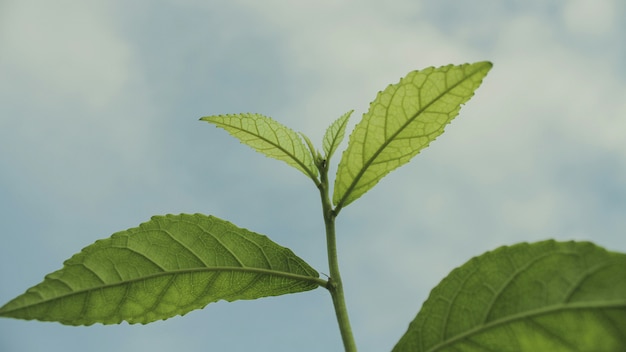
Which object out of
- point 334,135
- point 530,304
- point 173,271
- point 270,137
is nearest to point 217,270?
point 173,271

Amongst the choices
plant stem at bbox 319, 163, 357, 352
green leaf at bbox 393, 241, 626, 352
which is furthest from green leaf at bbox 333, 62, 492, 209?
green leaf at bbox 393, 241, 626, 352

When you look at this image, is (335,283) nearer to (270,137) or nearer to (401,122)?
(401,122)

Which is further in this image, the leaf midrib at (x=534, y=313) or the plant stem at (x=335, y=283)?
the plant stem at (x=335, y=283)

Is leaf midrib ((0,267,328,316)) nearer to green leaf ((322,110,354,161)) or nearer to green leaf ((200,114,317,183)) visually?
green leaf ((200,114,317,183))

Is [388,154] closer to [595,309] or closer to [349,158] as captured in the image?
[349,158]

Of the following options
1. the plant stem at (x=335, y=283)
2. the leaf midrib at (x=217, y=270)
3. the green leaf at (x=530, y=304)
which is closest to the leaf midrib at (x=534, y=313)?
the green leaf at (x=530, y=304)

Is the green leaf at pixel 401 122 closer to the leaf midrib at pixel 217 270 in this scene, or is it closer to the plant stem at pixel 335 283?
the plant stem at pixel 335 283
